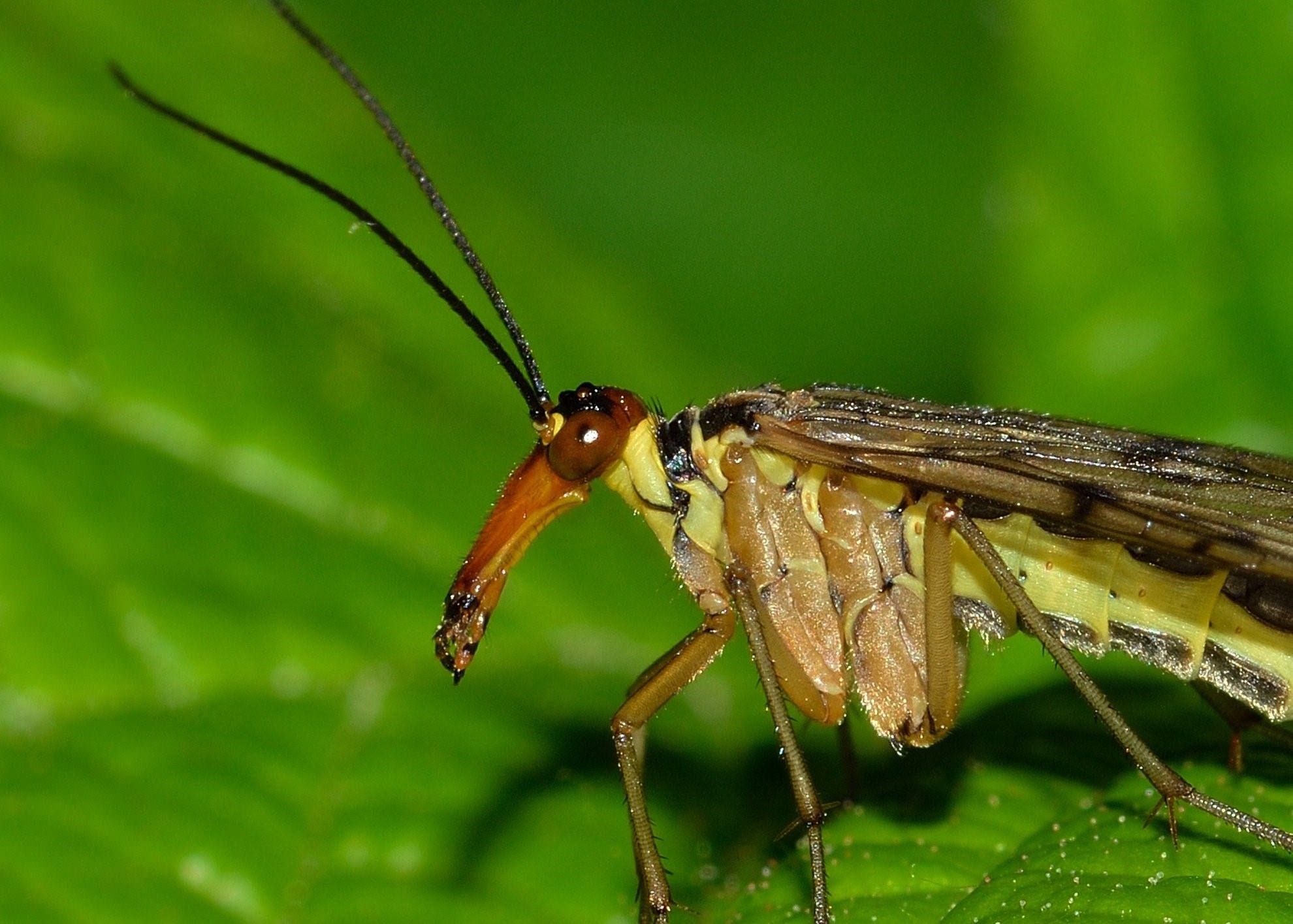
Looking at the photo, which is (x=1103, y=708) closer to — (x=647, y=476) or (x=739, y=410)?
(x=739, y=410)

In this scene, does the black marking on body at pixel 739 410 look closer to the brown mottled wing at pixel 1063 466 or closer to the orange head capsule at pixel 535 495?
the brown mottled wing at pixel 1063 466

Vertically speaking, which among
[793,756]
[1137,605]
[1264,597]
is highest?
[1137,605]

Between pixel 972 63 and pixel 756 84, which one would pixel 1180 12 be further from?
pixel 756 84

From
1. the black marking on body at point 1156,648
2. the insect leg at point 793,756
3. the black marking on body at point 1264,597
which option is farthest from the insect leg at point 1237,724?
the insect leg at point 793,756

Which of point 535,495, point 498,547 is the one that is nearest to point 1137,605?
point 535,495

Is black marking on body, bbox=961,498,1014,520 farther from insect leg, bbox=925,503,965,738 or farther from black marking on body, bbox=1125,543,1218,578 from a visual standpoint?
black marking on body, bbox=1125,543,1218,578

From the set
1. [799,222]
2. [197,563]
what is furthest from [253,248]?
[799,222]
